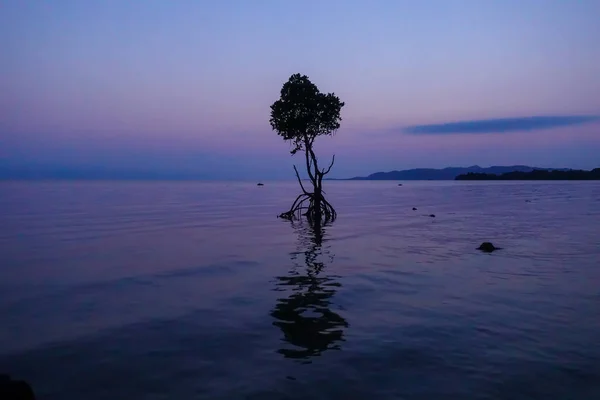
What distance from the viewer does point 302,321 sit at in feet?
38.1

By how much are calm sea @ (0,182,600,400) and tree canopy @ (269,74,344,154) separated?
15.8m

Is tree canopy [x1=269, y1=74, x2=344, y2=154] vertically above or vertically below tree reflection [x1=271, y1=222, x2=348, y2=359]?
above

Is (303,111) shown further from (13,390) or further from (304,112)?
(13,390)

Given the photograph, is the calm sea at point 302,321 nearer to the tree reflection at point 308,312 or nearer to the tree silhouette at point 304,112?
the tree reflection at point 308,312

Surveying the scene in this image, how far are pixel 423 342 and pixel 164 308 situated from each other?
23.0ft

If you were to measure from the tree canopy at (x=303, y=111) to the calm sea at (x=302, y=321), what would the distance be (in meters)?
15.8

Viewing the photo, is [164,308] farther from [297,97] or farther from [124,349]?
[297,97]

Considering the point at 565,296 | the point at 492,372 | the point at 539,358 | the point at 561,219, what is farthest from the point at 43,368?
→ the point at 561,219

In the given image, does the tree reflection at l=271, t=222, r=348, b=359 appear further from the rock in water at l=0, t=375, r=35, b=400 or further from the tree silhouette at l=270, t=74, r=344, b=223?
the tree silhouette at l=270, t=74, r=344, b=223

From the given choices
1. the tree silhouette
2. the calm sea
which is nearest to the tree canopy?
the tree silhouette

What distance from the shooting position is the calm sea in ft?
26.7

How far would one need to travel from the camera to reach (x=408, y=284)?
1570 centimetres

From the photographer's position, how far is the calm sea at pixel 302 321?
8.15m

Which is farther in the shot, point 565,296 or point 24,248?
point 24,248
